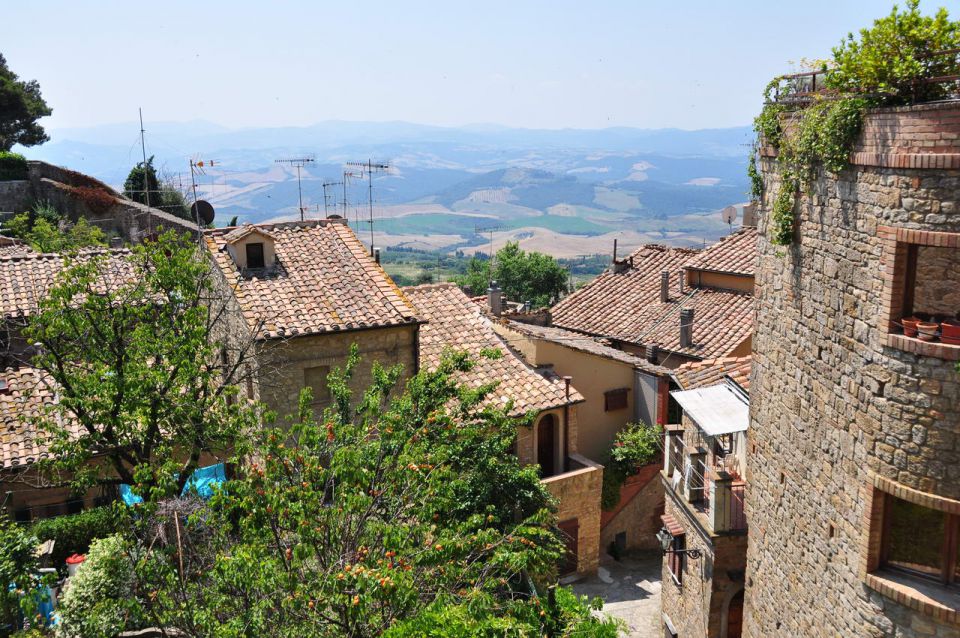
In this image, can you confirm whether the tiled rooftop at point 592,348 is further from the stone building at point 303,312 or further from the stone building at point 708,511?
the stone building at point 708,511

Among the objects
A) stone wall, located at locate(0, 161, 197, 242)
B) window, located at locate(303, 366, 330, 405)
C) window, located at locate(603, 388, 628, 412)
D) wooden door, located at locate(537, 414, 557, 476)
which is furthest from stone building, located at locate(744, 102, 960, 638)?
stone wall, located at locate(0, 161, 197, 242)

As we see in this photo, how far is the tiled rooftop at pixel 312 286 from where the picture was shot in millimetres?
19797

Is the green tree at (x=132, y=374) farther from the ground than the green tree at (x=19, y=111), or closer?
closer

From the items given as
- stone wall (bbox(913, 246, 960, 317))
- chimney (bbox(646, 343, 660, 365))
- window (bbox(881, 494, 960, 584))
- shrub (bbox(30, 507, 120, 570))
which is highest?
stone wall (bbox(913, 246, 960, 317))

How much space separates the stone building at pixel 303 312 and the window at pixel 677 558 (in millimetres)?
8069

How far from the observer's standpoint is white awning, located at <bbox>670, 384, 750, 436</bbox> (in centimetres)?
1449

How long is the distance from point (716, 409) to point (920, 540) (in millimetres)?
6498

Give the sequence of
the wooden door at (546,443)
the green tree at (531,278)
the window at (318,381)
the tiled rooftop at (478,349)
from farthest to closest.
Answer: the green tree at (531,278), the wooden door at (546,443), the tiled rooftop at (478,349), the window at (318,381)

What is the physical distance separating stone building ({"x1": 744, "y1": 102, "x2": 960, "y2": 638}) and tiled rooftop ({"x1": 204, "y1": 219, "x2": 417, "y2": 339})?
38.5 ft

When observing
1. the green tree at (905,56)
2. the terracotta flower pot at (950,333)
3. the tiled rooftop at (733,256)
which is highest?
the green tree at (905,56)

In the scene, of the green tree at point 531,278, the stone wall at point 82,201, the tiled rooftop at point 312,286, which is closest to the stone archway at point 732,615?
the tiled rooftop at point 312,286

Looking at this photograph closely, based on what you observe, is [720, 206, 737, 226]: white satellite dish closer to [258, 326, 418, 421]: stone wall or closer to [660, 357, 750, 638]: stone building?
[660, 357, 750, 638]: stone building

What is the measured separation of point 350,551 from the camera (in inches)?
464

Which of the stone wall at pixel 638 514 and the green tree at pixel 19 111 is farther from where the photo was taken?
the green tree at pixel 19 111
